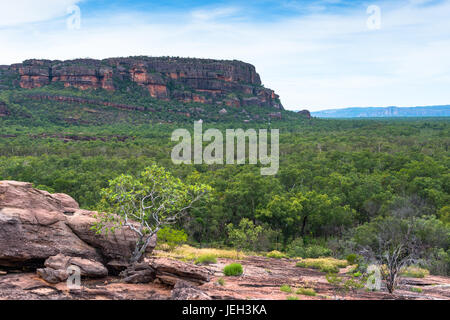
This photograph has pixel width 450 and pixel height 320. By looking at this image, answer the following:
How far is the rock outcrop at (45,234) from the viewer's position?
10203mm

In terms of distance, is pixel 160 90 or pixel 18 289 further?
pixel 160 90

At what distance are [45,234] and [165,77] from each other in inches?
5251

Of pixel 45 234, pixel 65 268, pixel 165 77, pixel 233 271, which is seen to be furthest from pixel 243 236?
pixel 165 77

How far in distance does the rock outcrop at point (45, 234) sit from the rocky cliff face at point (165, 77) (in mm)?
120487

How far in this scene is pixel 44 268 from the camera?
10.1 m

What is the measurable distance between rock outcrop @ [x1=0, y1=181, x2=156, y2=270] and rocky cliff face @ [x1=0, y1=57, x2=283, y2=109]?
120487mm

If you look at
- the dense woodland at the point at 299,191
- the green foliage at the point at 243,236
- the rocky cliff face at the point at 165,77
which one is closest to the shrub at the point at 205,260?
the dense woodland at the point at 299,191

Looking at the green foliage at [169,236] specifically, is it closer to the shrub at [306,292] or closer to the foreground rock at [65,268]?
the foreground rock at [65,268]

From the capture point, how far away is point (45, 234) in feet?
35.4

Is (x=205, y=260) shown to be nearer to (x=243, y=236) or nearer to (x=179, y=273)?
(x=243, y=236)

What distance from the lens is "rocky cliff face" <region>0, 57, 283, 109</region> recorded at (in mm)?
121875
